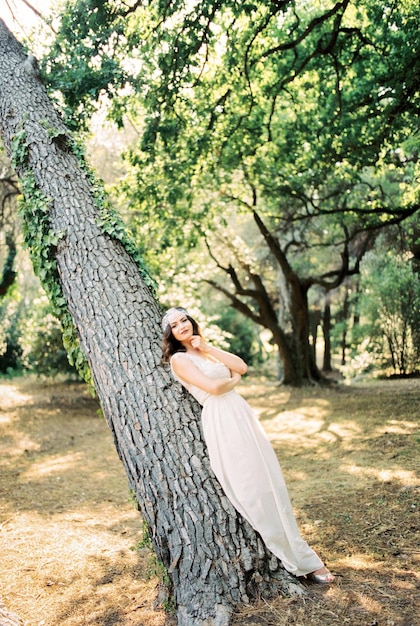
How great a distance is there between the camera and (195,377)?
368 centimetres

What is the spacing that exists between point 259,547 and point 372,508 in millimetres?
2344

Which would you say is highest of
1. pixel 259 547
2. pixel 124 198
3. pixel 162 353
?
pixel 124 198

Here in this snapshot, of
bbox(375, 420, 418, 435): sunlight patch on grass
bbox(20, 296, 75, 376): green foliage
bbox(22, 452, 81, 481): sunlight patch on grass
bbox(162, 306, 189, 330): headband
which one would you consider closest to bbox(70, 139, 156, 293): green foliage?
bbox(162, 306, 189, 330): headband

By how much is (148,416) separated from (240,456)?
0.68 m

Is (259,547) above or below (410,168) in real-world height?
below

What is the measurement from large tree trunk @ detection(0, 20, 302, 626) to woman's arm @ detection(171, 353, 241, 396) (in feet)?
0.52

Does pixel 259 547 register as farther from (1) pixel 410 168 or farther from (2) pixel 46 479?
(1) pixel 410 168

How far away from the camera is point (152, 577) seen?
4383mm

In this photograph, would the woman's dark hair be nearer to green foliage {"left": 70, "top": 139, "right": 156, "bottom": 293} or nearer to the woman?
the woman

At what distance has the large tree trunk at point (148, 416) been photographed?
11.1ft

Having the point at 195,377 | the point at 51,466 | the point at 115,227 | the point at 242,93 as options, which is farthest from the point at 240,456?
the point at 242,93

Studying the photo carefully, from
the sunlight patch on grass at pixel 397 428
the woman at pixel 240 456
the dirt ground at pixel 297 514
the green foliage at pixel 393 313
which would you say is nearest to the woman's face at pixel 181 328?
the woman at pixel 240 456

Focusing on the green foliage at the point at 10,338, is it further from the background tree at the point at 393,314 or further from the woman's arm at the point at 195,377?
the woman's arm at the point at 195,377

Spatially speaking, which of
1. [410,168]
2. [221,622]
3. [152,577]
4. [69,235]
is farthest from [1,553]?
[410,168]
